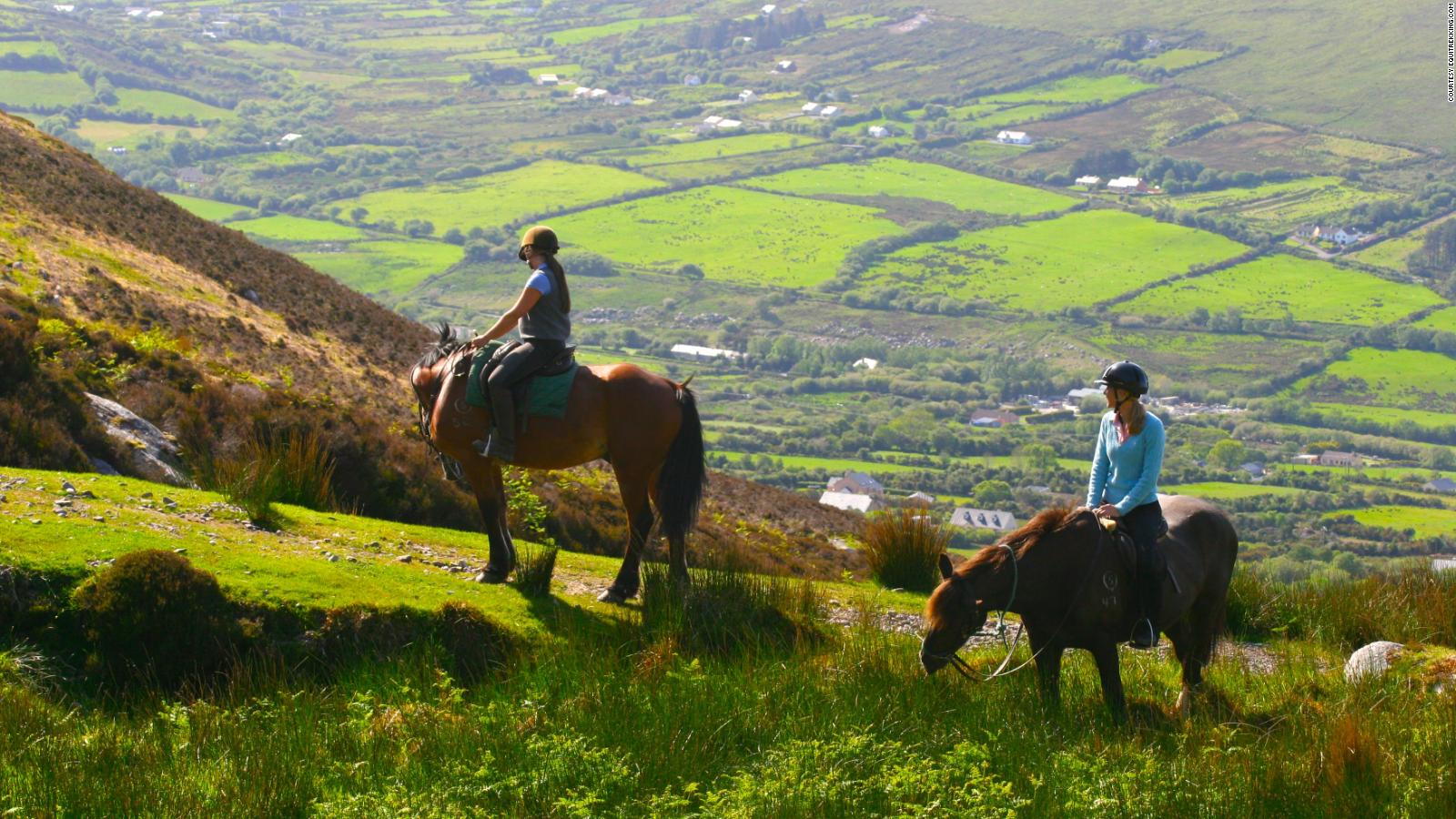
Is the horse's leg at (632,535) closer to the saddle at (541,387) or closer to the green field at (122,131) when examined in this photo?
the saddle at (541,387)

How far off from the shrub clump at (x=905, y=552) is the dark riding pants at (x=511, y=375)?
4.40 m

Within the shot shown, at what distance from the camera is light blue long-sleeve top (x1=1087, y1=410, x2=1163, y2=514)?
8297 millimetres

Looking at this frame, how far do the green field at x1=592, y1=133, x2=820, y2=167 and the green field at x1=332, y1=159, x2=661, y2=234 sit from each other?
582 cm

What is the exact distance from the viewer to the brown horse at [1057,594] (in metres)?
7.73

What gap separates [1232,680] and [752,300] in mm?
95345

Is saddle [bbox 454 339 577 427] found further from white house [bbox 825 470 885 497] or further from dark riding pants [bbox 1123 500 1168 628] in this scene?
white house [bbox 825 470 885 497]

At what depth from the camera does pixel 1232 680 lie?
9.24 metres

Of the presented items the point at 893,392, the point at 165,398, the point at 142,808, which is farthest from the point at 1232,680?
the point at 893,392

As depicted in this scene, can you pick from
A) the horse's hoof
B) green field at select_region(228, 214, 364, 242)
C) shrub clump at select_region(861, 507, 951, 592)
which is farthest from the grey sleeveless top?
green field at select_region(228, 214, 364, 242)

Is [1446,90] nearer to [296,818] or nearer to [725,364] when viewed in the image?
[725,364]

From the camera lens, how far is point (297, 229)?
4341 inches

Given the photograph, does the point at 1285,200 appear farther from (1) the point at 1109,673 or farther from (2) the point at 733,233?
(1) the point at 1109,673

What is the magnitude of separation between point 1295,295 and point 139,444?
338 ft

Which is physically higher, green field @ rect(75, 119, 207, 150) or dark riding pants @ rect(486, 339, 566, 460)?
green field @ rect(75, 119, 207, 150)
